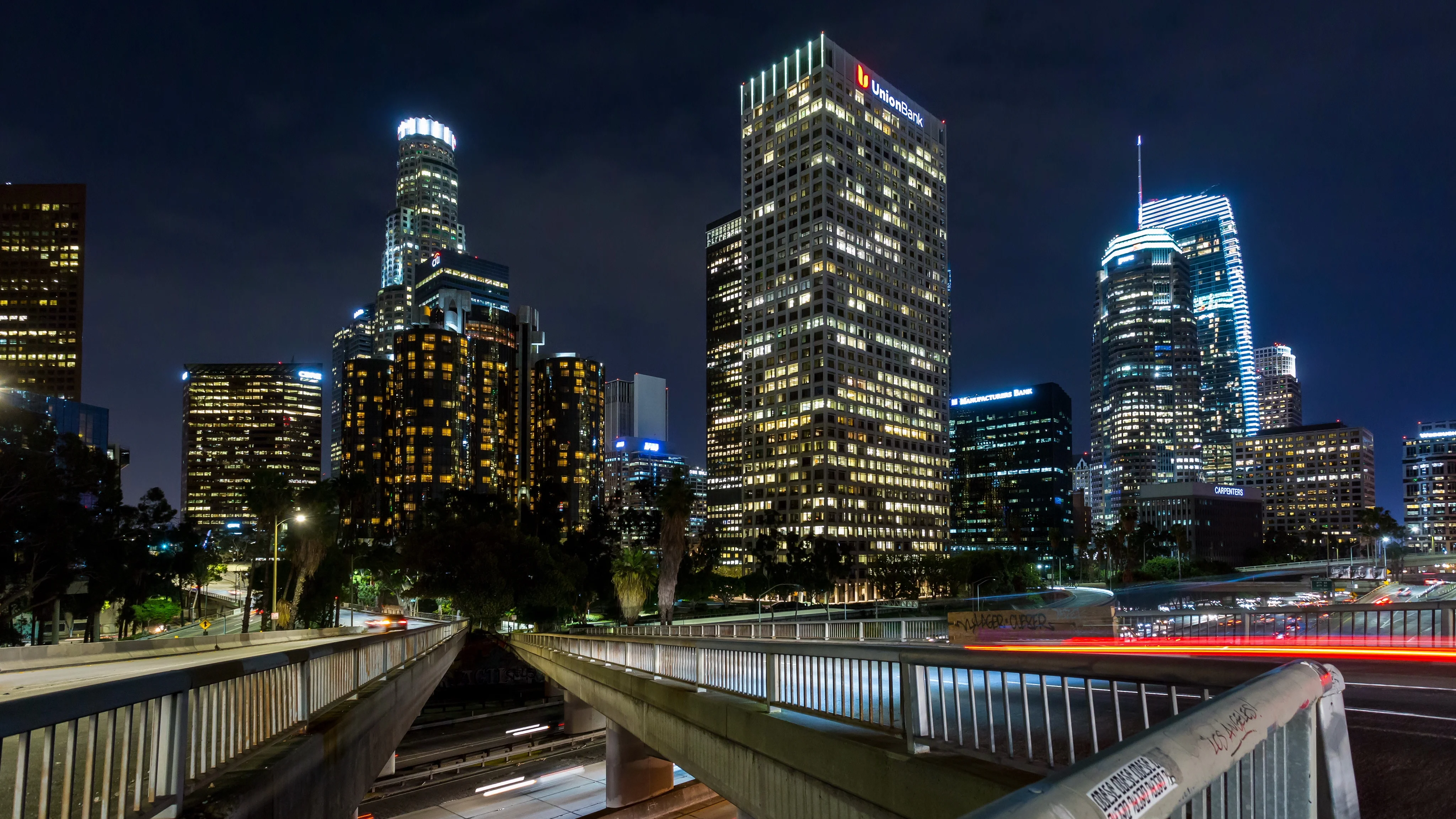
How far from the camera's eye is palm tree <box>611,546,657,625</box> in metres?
72.7

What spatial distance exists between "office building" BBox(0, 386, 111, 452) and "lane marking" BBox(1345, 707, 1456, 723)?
132 m

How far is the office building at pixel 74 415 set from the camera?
112m

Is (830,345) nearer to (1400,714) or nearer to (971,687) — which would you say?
(1400,714)

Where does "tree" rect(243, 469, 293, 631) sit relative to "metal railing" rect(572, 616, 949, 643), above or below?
above

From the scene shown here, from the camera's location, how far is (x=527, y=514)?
412 feet

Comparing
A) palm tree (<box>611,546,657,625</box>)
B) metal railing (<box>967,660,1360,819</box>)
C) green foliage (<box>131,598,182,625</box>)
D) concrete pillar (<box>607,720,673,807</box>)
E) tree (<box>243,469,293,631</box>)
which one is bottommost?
green foliage (<box>131,598,182,625</box>)

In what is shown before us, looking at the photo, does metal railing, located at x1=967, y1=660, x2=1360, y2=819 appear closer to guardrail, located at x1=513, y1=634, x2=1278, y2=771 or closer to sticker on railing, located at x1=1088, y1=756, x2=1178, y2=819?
sticker on railing, located at x1=1088, y1=756, x2=1178, y2=819

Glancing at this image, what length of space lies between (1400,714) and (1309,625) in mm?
21780

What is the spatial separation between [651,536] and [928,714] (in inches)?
5359

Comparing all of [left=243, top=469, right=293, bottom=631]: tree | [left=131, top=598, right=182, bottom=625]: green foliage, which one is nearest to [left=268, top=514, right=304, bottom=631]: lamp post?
[left=243, top=469, right=293, bottom=631]: tree

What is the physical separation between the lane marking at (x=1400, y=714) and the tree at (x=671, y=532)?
59.1 meters

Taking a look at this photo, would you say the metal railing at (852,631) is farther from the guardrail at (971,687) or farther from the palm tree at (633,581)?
the palm tree at (633,581)

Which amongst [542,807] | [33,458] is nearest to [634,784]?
[542,807]

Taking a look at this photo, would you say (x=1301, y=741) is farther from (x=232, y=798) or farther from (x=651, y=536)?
(x=651, y=536)
